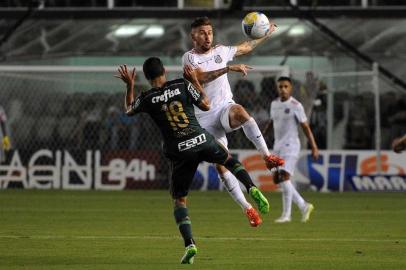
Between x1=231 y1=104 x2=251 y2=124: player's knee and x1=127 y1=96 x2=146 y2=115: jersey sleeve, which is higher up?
x1=127 y1=96 x2=146 y2=115: jersey sleeve

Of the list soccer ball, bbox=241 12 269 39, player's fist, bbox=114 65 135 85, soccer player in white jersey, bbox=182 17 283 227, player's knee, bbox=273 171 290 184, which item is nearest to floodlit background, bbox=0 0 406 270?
player's knee, bbox=273 171 290 184

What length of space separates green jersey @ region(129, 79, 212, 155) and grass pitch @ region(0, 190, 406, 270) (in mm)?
1213

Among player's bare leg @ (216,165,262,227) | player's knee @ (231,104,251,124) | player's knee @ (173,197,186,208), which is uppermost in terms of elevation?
player's knee @ (231,104,251,124)

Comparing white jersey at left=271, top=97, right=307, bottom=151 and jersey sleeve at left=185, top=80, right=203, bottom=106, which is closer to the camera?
jersey sleeve at left=185, top=80, right=203, bottom=106

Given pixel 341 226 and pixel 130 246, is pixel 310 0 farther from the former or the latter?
pixel 130 246

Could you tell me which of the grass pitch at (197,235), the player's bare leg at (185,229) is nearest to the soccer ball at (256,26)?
the grass pitch at (197,235)

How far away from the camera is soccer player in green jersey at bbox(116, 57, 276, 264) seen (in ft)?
42.5

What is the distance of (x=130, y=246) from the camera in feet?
48.5

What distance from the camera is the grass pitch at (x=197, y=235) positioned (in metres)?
13.0

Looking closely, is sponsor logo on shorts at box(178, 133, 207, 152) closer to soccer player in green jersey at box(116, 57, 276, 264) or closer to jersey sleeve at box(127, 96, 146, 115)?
soccer player in green jersey at box(116, 57, 276, 264)

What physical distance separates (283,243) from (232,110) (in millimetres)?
1726

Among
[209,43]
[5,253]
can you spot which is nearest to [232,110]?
[209,43]

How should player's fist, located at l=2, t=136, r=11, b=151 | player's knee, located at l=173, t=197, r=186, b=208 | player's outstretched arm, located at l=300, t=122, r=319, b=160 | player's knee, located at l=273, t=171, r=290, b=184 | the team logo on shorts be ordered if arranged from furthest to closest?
1. player's fist, located at l=2, t=136, r=11, b=151
2. player's knee, located at l=273, t=171, r=290, b=184
3. player's outstretched arm, located at l=300, t=122, r=319, b=160
4. the team logo on shorts
5. player's knee, located at l=173, t=197, r=186, b=208

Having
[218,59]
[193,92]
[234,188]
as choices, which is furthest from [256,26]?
[193,92]
